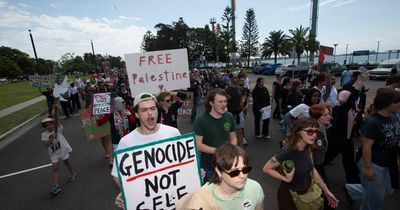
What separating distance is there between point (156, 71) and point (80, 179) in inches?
117

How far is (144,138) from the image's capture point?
2285 mm

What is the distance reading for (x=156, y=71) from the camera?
15.2ft

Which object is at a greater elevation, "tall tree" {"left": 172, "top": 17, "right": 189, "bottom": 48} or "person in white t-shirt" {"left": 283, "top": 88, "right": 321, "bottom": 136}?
"tall tree" {"left": 172, "top": 17, "right": 189, "bottom": 48}

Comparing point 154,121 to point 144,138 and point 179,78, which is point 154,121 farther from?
point 179,78

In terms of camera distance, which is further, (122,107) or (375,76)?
(375,76)

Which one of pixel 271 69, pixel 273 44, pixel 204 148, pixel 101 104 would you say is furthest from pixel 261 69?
pixel 204 148

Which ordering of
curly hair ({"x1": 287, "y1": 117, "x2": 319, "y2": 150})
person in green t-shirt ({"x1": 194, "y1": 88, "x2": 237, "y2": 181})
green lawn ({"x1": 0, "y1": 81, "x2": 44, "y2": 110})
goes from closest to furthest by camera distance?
curly hair ({"x1": 287, "y1": 117, "x2": 319, "y2": 150}) → person in green t-shirt ({"x1": 194, "y1": 88, "x2": 237, "y2": 181}) → green lawn ({"x1": 0, "y1": 81, "x2": 44, "y2": 110})

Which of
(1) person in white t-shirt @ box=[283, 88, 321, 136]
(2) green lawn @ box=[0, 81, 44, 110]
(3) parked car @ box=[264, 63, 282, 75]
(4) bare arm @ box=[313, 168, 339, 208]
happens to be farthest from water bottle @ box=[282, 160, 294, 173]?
(3) parked car @ box=[264, 63, 282, 75]

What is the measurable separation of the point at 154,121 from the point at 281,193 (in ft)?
5.24

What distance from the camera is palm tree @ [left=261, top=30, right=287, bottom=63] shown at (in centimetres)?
5705

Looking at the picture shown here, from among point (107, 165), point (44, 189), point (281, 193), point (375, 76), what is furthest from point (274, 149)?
point (375, 76)

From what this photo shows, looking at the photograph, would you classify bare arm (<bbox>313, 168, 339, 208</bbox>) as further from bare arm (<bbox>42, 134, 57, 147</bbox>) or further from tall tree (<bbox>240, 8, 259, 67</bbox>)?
tall tree (<bbox>240, 8, 259, 67</bbox>)

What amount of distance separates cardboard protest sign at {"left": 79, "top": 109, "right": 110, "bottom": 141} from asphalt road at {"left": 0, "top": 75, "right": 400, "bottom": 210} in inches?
32.6

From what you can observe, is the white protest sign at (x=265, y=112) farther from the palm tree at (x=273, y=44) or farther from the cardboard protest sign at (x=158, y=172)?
the palm tree at (x=273, y=44)
